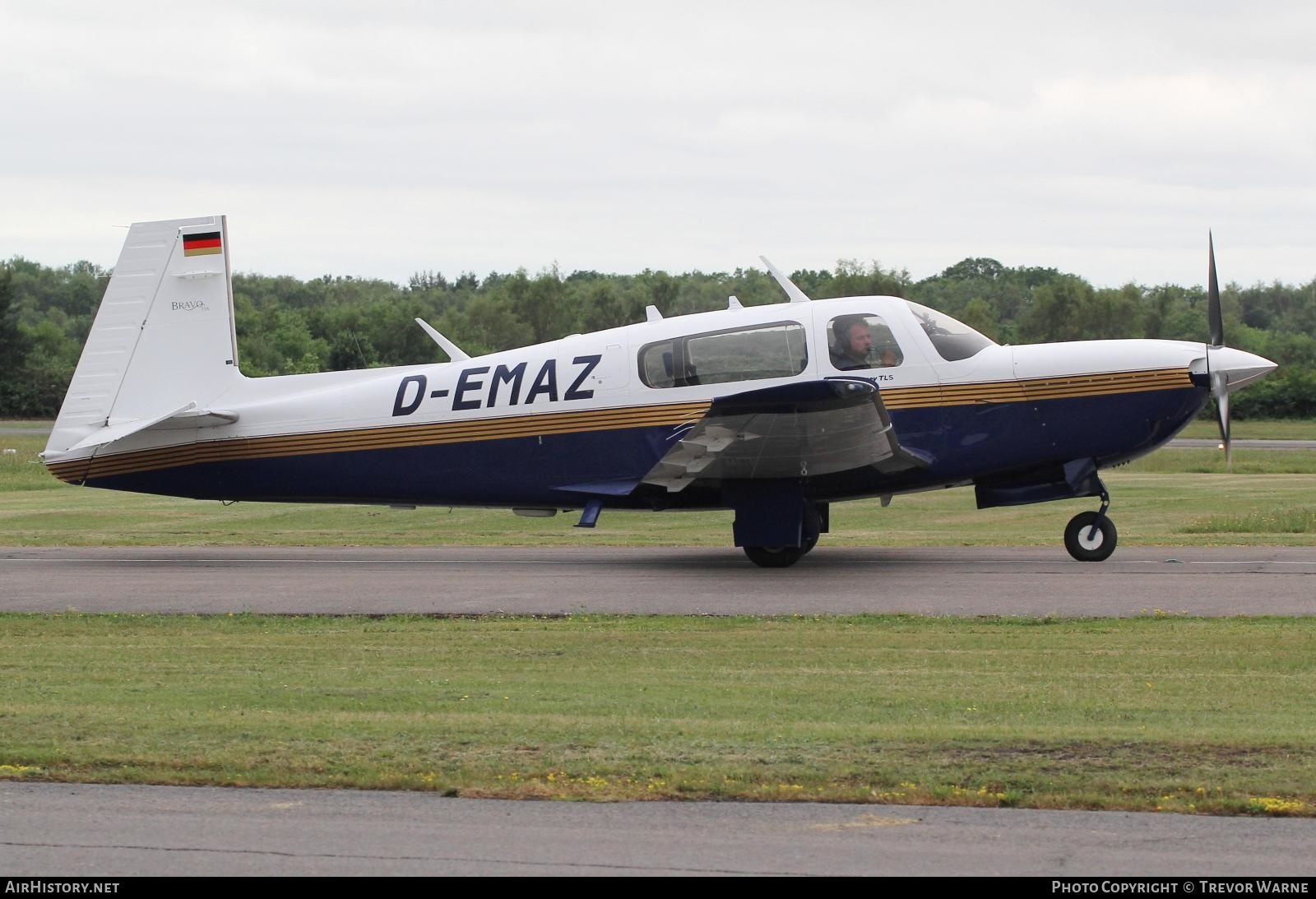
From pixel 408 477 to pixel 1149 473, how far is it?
23.1 meters

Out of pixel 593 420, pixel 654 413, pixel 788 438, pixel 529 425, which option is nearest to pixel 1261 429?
pixel 654 413

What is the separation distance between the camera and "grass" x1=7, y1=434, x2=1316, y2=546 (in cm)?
2048

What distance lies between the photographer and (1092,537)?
625 inches

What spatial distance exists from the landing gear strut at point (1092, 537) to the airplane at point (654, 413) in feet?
0.07

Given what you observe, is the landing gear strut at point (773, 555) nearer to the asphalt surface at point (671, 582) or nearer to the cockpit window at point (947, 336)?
the asphalt surface at point (671, 582)

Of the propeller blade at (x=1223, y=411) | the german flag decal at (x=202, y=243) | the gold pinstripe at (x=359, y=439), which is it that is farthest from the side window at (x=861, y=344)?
the german flag decal at (x=202, y=243)

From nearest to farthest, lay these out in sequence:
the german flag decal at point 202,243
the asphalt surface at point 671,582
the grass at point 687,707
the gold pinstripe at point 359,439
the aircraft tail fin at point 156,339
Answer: the grass at point 687,707
the asphalt surface at point 671,582
the gold pinstripe at point 359,439
the aircraft tail fin at point 156,339
the german flag decal at point 202,243

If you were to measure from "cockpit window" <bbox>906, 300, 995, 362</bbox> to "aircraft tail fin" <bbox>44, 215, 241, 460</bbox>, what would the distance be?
808cm

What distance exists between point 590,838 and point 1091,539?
36.7 ft

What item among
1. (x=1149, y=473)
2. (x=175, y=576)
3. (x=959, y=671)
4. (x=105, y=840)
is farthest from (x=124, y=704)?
(x=1149, y=473)

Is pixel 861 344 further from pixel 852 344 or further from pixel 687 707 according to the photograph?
pixel 687 707

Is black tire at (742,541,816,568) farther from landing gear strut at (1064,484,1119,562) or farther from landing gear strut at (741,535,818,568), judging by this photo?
landing gear strut at (1064,484,1119,562)

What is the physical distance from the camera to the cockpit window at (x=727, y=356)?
1548cm

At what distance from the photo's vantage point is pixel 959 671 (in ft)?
32.5
